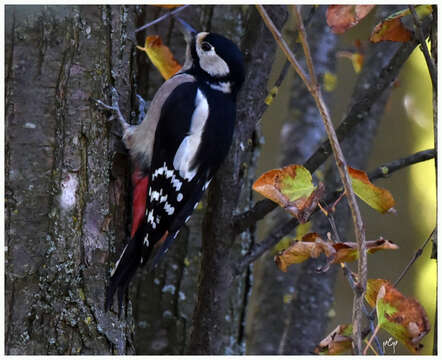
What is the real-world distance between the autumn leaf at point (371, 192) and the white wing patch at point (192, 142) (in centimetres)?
90

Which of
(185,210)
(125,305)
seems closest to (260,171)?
(185,210)

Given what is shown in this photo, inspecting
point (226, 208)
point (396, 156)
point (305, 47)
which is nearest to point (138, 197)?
point (226, 208)

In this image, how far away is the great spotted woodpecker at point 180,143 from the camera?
216 cm

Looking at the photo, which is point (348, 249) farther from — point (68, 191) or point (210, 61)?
point (210, 61)

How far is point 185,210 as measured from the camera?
231cm

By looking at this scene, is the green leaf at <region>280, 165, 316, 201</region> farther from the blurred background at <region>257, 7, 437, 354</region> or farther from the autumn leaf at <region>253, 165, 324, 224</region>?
the blurred background at <region>257, 7, 437, 354</region>

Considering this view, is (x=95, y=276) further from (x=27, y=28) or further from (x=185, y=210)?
(x=27, y=28)

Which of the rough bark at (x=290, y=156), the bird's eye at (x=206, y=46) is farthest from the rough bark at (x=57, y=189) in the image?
the rough bark at (x=290, y=156)

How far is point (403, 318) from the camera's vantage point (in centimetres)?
144

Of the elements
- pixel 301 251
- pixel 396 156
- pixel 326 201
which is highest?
pixel 396 156

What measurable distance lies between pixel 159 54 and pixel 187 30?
0.43 meters

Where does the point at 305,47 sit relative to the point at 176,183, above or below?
above

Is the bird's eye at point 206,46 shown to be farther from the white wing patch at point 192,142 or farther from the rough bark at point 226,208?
the rough bark at point 226,208

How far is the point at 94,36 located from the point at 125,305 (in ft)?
2.76
